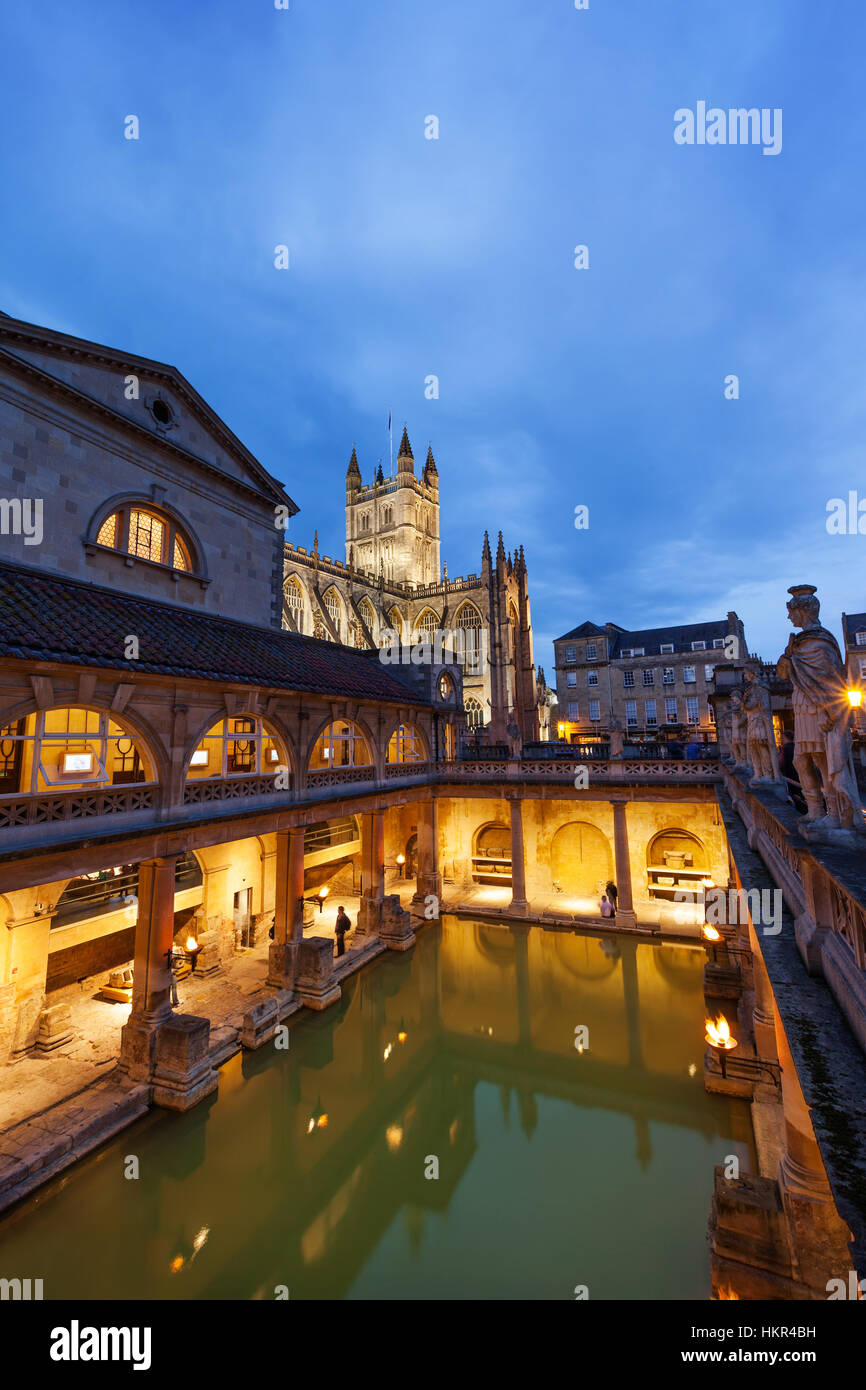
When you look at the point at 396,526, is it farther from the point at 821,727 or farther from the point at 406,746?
the point at 821,727

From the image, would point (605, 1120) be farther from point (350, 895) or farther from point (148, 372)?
point (148, 372)

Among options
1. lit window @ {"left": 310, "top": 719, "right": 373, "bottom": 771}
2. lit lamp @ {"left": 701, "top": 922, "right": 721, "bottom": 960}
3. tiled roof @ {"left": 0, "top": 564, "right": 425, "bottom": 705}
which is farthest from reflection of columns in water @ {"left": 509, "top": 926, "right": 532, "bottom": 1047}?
tiled roof @ {"left": 0, "top": 564, "right": 425, "bottom": 705}

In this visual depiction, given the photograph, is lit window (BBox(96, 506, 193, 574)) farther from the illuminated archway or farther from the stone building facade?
the stone building facade

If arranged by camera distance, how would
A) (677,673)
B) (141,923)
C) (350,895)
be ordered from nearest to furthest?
(141,923) < (350,895) < (677,673)

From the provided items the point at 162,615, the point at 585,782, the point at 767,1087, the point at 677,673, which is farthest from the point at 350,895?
the point at 677,673

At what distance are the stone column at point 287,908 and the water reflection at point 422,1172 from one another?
200 centimetres

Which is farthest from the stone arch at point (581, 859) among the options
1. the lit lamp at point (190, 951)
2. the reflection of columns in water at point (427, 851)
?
the lit lamp at point (190, 951)

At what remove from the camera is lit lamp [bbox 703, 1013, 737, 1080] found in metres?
12.1

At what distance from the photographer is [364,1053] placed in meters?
14.7

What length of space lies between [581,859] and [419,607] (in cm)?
4687

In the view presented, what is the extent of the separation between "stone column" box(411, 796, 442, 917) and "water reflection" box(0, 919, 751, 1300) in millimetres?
9211

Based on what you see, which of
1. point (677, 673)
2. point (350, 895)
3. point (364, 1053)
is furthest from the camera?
point (677, 673)
